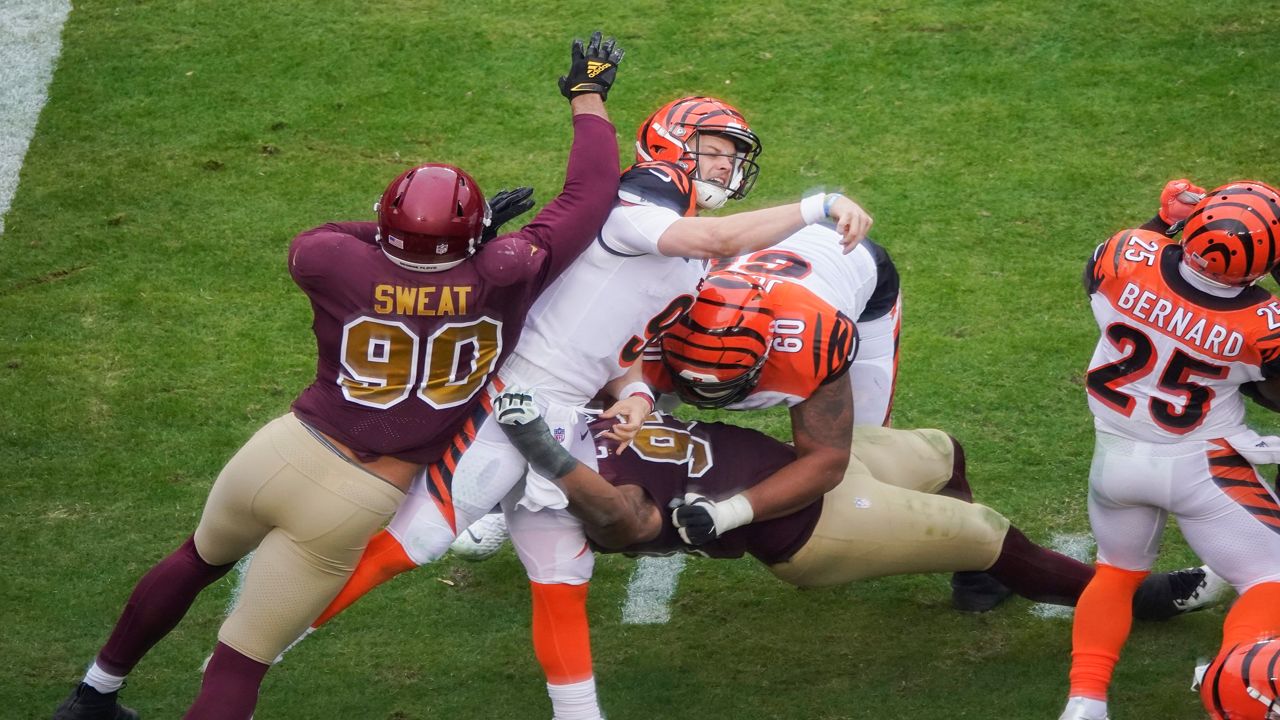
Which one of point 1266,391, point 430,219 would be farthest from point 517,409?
point 1266,391

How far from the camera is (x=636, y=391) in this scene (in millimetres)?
4062

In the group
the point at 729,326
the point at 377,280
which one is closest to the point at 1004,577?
the point at 729,326

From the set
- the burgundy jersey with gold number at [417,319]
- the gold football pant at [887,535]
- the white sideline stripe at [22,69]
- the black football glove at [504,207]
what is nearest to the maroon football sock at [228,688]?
the burgundy jersey with gold number at [417,319]

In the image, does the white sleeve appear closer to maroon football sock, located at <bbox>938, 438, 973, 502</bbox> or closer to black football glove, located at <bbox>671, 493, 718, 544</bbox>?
black football glove, located at <bbox>671, 493, 718, 544</bbox>

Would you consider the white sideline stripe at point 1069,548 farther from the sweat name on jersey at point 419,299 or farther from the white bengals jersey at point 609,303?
the sweat name on jersey at point 419,299

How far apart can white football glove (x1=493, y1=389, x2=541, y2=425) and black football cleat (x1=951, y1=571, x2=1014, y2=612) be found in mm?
1774

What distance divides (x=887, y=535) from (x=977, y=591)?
0.68m

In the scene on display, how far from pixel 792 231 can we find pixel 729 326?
424 mm

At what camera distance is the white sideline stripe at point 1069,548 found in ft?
15.5

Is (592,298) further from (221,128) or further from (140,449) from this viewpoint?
(221,128)

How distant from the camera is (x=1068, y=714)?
4059 millimetres

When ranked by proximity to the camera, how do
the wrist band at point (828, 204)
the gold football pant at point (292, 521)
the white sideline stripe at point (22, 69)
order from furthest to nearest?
the white sideline stripe at point (22, 69) → the gold football pant at point (292, 521) → the wrist band at point (828, 204)

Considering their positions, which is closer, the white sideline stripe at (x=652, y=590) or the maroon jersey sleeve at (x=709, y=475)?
the maroon jersey sleeve at (x=709, y=475)

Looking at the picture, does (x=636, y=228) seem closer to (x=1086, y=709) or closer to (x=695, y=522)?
(x=695, y=522)
